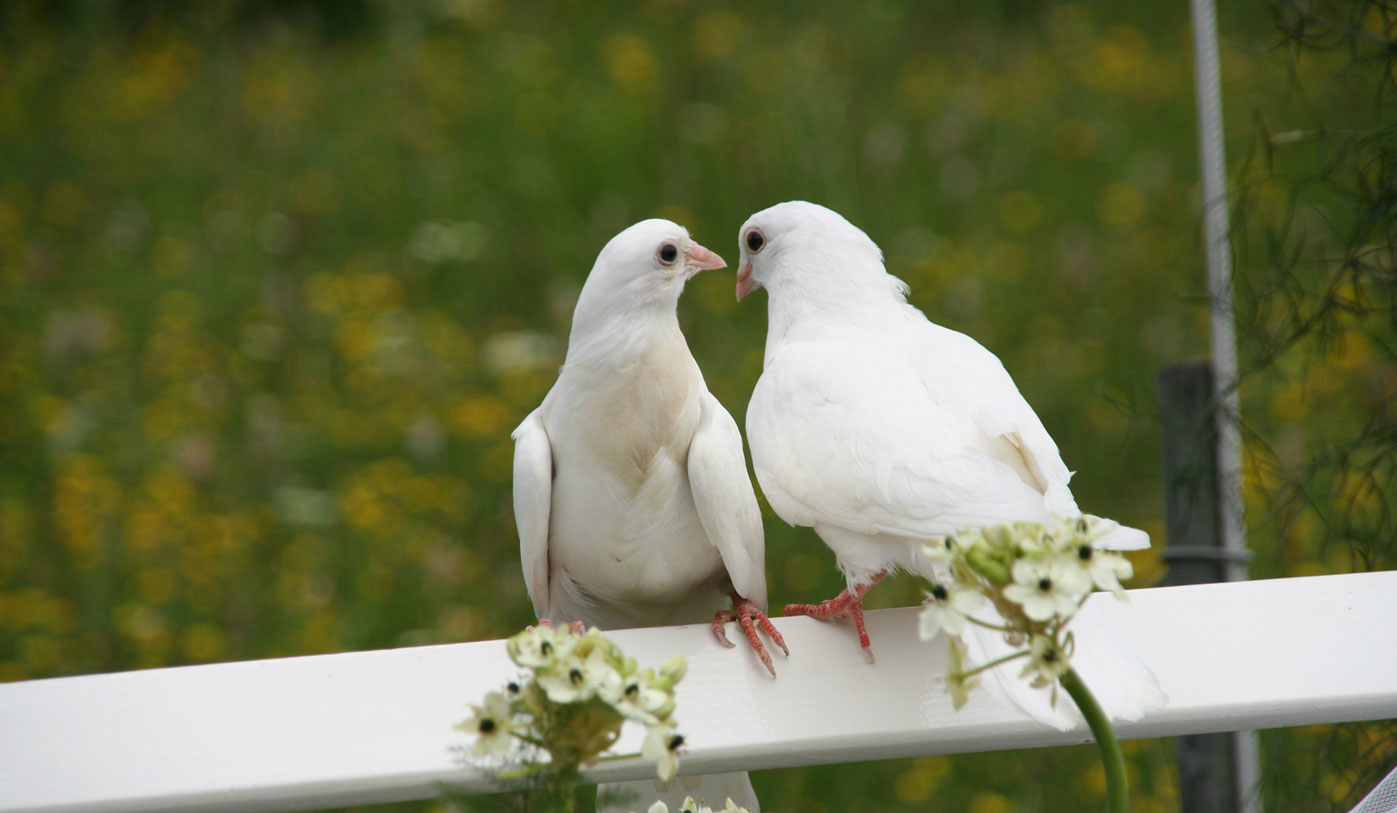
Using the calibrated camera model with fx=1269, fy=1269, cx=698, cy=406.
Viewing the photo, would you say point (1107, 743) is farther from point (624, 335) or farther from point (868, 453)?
point (624, 335)

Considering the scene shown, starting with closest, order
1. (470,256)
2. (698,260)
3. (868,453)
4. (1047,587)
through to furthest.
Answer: (1047,587), (868,453), (698,260), (470,256)

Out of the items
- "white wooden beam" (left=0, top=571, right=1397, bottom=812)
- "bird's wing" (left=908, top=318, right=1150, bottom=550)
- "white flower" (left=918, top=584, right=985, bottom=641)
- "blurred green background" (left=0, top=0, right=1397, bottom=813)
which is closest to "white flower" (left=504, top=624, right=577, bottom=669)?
"white flower" (left=918, top=584, right=985, bottom=641)

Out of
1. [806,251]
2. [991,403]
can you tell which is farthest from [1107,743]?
[806,251]

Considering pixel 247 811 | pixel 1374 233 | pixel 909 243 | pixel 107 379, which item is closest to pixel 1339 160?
pixel 1374 233

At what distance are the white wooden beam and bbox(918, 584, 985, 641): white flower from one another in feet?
1.30

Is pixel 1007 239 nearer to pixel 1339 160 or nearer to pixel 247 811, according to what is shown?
pixel 1339 160

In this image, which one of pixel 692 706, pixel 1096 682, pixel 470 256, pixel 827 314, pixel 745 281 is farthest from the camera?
pixel 470 256

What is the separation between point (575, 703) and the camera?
0.79 metres

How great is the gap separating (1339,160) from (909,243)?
1.88m

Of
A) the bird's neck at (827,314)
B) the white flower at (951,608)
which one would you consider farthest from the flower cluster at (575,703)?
the bird's neck at (827,314)

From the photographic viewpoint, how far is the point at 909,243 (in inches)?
139

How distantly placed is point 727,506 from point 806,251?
0.35 metres

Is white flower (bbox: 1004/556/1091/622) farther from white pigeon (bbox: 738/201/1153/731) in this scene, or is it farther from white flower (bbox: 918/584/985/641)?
white pigeon (bbox: 738/201/1153/731)

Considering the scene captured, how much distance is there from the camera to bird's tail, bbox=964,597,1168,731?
1047 mm
